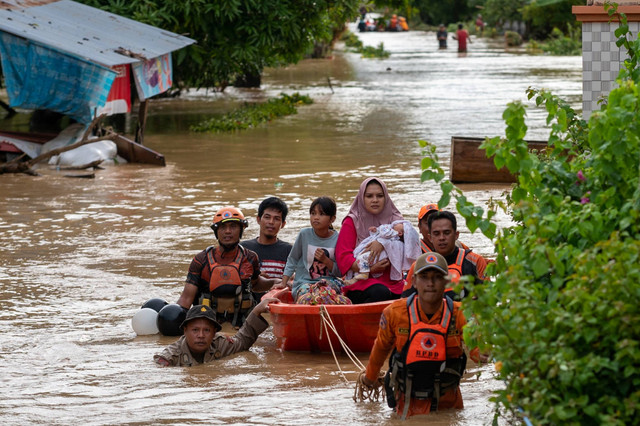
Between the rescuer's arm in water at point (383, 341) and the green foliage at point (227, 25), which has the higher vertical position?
the green foliage at point (227, 25)

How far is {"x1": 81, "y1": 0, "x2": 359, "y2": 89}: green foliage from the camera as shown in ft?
68.4

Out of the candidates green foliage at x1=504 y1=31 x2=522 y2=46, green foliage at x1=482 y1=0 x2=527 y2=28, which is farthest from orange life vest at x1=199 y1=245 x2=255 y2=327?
green foliage at x1=482 y1=0 x2=527 y2=28

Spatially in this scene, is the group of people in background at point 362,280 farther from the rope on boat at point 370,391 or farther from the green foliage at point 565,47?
the green foliage at point 565,47

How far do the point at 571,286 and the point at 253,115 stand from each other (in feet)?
64.8

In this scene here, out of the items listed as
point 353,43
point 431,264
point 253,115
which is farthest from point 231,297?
point 353,43

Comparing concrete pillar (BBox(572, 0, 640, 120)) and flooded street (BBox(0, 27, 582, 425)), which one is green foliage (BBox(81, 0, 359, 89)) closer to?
flooded street (BBox(0, 27, 582, 425))

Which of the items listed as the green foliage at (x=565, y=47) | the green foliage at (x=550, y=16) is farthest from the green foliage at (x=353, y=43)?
the green foliage at (x=565, y=47)

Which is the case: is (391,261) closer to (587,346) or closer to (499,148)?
(499,148)

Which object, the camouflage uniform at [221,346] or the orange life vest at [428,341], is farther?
the camouflage uniform at [221,346]

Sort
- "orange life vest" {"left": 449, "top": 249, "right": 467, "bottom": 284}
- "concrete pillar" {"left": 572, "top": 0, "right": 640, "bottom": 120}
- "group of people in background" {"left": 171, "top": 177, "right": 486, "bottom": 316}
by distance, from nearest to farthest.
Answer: "orange life vest" {"left": 449, "top": 249, "right": 467, "bottom": 284}
"group of people in background" {"left": 171, "top": 177, "right": 486, "bottom": 316}
"concrete pillar" {"left": 572, "top": 0, "right": 640, "bottom": 120}

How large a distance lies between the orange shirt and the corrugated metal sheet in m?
11.4

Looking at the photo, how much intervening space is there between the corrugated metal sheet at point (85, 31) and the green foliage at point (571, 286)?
1251cm

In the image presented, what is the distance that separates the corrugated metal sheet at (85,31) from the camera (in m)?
16.7

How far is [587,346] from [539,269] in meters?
0.36
